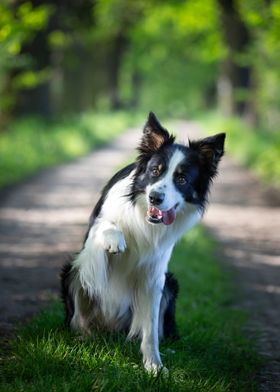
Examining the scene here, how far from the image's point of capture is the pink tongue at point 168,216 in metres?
4.74

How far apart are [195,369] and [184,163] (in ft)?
5.02

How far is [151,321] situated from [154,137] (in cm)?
139

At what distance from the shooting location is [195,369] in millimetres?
4906

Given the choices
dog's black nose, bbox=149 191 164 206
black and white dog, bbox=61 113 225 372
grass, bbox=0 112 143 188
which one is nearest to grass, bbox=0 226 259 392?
black and white dog, bbox=61 113 225 372

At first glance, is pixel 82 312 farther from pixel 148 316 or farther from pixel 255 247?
pixel 255 247

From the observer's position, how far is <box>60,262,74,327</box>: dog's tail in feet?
17.1

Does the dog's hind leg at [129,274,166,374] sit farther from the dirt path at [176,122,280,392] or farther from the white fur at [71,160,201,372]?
the dirt path at [176,122,280,392]

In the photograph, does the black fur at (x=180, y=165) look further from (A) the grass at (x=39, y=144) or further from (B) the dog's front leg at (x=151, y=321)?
(A) the grass at (x=39, y=144)

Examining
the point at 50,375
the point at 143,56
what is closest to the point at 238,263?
the point at 50,375

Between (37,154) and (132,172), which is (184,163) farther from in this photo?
(37,154)

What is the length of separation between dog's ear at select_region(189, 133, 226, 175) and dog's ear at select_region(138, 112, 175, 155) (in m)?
0.19

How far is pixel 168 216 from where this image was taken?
4766 mm

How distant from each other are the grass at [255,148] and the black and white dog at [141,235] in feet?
39.8

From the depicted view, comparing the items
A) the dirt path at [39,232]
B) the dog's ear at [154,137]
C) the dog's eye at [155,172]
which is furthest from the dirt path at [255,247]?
the dirt path at [39,232]
